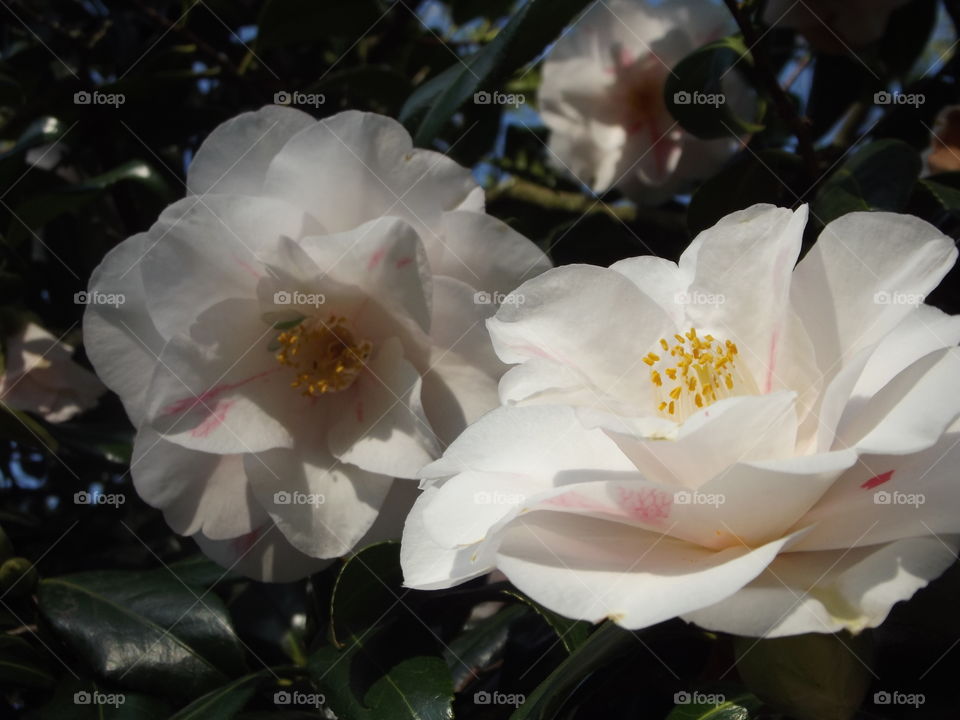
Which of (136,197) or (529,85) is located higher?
(529,85)

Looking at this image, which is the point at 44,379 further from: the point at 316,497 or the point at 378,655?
the point at 378,655

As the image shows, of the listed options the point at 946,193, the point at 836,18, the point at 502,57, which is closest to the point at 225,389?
the point at 502,57

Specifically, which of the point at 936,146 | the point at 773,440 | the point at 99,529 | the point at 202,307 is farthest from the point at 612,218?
the point at 99,529

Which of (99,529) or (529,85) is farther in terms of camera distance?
(529,85)

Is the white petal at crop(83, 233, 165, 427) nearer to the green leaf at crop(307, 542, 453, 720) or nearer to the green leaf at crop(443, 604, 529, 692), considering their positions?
the green leaf at crop(307, 542, 453, 720)

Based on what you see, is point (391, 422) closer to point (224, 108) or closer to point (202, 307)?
point (202, 307)

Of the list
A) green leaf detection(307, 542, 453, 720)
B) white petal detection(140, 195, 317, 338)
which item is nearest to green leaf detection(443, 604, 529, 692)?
green leaf detection(307, 542, 453, 720)

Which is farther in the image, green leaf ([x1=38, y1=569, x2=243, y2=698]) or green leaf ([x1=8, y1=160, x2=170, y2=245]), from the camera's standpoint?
green leaf ([x1=8, y1=160, x2=170, y2=245])
